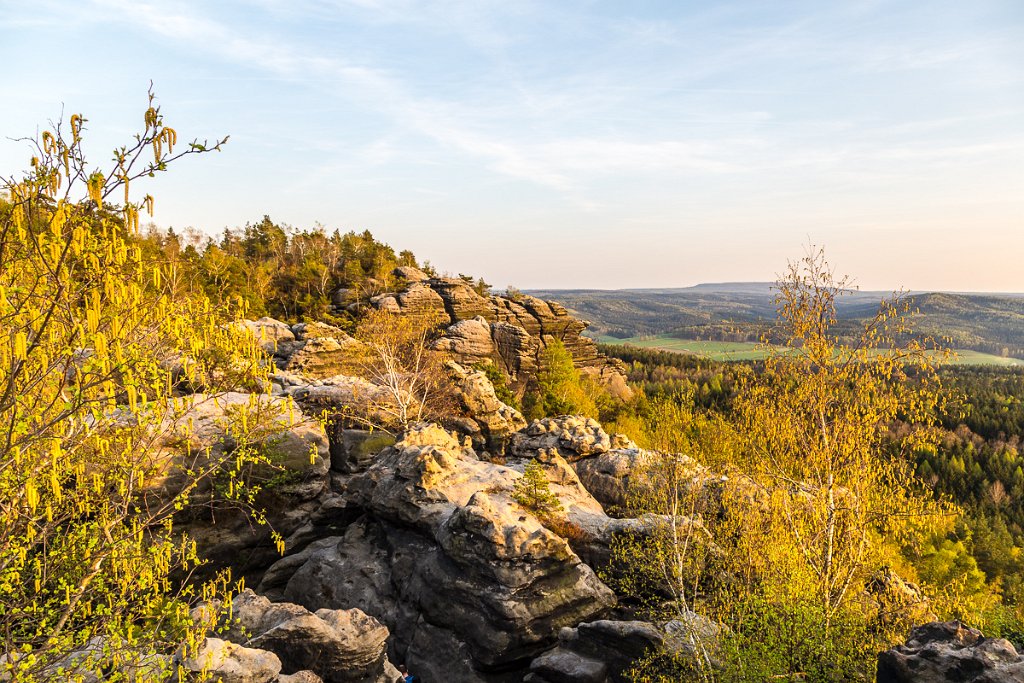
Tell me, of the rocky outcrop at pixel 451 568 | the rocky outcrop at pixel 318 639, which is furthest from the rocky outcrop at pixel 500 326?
the rocky outcrop at pixel 318 639

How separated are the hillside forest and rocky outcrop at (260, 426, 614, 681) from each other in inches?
36.4

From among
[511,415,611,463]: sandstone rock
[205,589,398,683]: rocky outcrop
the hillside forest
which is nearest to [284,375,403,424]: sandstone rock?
the hillside forest

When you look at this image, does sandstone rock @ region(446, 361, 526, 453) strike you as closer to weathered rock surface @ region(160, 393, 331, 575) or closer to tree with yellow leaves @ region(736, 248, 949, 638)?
weathered rock surface @ region(160, 393, 331, 575)

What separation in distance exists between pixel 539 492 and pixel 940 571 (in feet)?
159

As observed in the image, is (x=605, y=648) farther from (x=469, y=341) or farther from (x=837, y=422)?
(x=469, y=341)

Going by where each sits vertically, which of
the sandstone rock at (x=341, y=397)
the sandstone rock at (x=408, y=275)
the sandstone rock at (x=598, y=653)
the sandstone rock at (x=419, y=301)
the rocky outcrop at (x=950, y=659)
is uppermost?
the sandstone rock at (x=408, y=275)

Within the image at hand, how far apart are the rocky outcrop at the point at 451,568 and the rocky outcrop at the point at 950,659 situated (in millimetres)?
10221

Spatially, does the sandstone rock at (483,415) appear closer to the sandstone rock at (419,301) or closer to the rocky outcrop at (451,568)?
the rocky outcrop at (451,568)

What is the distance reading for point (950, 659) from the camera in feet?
43.5

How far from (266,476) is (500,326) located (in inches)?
1747

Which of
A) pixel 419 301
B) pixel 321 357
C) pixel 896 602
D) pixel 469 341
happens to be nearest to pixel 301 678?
pixel 896 602

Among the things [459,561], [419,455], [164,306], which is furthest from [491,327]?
[164,306]

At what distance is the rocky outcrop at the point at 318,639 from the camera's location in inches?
667

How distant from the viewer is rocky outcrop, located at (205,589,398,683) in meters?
17.0
